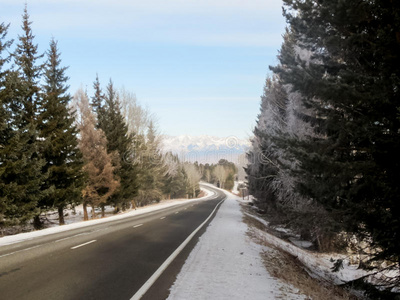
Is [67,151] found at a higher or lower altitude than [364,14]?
lower

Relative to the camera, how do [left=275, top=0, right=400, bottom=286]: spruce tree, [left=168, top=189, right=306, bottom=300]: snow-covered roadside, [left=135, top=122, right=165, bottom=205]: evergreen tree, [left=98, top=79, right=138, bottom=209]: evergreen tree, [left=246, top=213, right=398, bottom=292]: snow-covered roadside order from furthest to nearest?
[left=135, top=122, right=165, bottom=205]: evergreen tree, [left=98, top=79, right=138, bottom=209]: evergreen tree, [left=246, top=213, right=398, bottom=292]: snow-covered roadside, [left=275, top=0, right=400, bottom=286]: spruce tree, [left=168, top=189, right=306, bottom=300]: snow-covered roadside

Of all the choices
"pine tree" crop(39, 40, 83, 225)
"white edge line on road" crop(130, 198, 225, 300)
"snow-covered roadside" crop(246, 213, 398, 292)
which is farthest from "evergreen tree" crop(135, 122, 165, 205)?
"white edge line on road" crop(130, 198, 225, 300)

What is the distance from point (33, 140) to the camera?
59.0 ft

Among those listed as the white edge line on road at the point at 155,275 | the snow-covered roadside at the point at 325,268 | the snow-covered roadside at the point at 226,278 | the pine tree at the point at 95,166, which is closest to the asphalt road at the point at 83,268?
the white edge line on road at the point at 155,275

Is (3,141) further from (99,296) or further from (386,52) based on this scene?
(386,52)

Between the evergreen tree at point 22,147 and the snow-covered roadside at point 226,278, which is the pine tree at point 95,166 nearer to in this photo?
the evergreen tree at point 22,147

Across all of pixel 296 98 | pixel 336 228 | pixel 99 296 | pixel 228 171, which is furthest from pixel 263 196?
pixel 228 171

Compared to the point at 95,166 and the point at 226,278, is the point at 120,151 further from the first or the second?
the point at 226,278

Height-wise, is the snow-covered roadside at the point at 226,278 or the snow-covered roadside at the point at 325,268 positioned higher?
the snow-covered roadside at the point at 226,278

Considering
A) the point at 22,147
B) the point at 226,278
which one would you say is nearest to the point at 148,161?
the point at 22,147

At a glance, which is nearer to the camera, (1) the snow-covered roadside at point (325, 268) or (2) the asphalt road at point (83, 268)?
(2) the asphalt road at point (83, 268)

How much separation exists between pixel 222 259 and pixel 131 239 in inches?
161

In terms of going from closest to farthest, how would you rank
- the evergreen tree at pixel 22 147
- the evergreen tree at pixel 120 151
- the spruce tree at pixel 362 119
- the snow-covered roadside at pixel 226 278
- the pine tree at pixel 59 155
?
Result: the snow-covered roadside at pixel 226 278
the spruce tree at pixel 362 119
the evergreen tree at pixel 22 147
the pine tree at pixel 59 155
the evergreen tree at pixel 120 151

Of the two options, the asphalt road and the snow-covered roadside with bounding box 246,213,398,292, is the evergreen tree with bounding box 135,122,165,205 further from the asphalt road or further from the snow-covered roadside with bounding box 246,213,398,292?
the asphalt road
